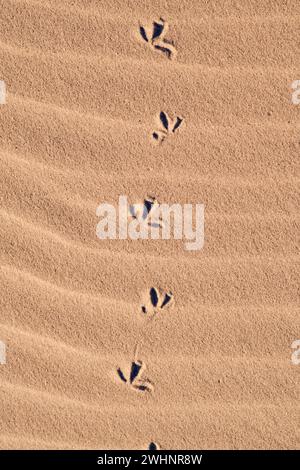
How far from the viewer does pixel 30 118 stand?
1260 millimetres

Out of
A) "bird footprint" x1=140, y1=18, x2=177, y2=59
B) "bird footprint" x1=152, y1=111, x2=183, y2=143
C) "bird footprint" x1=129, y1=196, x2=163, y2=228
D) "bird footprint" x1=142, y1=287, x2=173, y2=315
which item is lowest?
"bird footprint" x1=142, y1=287, x2=173, y2=315

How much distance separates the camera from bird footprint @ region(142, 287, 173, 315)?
1263 millimetres

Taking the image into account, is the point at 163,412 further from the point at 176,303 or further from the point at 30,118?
the point at 30,118

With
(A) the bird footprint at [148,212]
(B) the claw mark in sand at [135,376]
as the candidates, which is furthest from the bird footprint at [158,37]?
(B) the claw mark in sand at [135,376]

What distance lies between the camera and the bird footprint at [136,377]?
1.26 metres

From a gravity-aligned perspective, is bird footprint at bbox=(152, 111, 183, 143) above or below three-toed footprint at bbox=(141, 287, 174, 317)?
above

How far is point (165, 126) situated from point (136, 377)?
665mm

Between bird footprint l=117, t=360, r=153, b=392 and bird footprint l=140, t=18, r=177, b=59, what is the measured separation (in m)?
0.82

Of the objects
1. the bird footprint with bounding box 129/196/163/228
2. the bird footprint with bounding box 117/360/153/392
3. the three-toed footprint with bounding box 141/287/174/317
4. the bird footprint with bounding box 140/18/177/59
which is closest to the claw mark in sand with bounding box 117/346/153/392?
the bird footprint with bounding box 117/360/153/392

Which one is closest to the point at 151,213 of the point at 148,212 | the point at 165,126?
the point at 148,212

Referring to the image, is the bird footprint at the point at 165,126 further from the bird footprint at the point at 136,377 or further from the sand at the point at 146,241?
the bird footprint at the point at 136,377

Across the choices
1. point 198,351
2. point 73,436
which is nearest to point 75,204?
point 198,351

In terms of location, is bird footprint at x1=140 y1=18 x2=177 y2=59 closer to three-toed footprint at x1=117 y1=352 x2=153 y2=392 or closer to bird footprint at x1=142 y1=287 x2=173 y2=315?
bird footprint at x1=142 y1=287 x2=173 y2=315

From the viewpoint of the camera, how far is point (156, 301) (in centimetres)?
127
